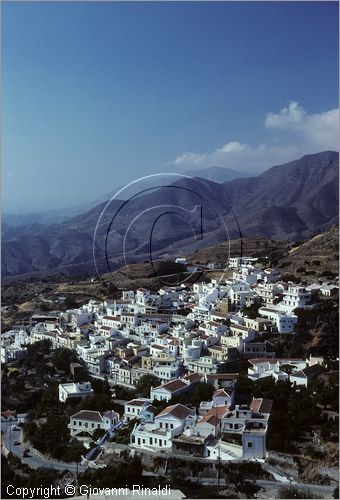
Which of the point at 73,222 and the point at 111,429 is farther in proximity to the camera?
the point at 73,222

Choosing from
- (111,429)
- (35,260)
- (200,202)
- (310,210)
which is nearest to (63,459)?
(111,429)

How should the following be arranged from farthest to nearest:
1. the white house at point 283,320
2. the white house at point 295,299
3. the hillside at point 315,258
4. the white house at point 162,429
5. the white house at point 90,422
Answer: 1. the hillside at point 315,258
2. the white house at point 295,299
3. the white house at point 283,320
4. the white house at point 90,422
5. the white house at point 162,429

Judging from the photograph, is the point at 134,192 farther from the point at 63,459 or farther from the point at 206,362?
the point at 63,459

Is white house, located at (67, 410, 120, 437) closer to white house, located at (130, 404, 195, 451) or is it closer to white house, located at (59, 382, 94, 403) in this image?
white house, located at (130, 404, 195, 451)

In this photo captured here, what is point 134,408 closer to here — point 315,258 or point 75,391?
point 75,391

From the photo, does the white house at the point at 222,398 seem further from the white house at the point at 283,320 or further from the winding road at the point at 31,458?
the white house at the point at 283,320
